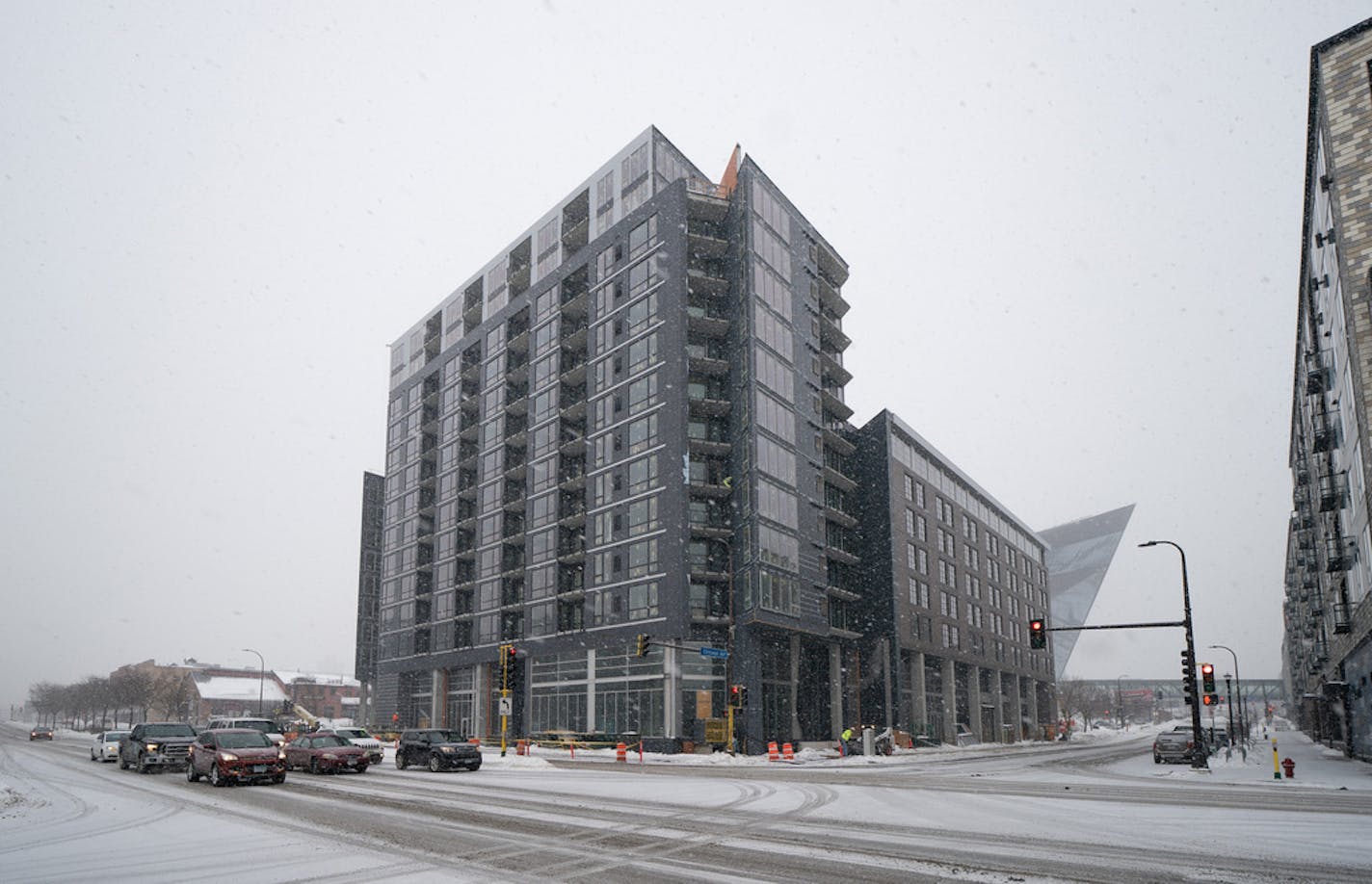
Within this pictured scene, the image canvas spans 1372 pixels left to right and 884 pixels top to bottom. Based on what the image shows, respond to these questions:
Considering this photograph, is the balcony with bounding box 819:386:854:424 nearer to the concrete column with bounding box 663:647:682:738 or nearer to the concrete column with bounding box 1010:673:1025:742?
the concrete column with bounding box 663:647:682:738

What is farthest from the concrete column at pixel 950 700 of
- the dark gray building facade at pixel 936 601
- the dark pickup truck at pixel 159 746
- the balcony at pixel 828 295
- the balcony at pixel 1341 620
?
the dark pickup truck at pixel 159 746

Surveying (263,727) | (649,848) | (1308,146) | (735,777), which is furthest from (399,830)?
(1308,146)

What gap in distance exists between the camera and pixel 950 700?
276ft

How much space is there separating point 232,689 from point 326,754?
15167cm

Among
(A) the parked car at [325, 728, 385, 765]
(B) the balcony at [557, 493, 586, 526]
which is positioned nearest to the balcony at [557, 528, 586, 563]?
(B) the balcony at [557, 493, 586, 526]

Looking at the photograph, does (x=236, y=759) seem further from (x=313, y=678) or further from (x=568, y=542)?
(x=313, y=678)

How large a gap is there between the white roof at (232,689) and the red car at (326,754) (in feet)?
448

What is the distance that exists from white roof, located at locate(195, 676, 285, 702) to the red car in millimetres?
136518

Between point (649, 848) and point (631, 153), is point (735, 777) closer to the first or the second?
point (649, 848)

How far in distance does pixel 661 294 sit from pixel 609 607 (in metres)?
20.5

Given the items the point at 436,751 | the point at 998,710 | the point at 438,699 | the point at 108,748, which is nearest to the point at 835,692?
the point at 438,699

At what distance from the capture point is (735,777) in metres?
29.4

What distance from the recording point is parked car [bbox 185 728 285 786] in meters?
24.2

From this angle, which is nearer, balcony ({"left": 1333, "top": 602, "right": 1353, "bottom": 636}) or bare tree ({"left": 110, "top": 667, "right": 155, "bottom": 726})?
balcony ({"left": 1333, "top": 602, "right": 1353, "bottom": 636})
